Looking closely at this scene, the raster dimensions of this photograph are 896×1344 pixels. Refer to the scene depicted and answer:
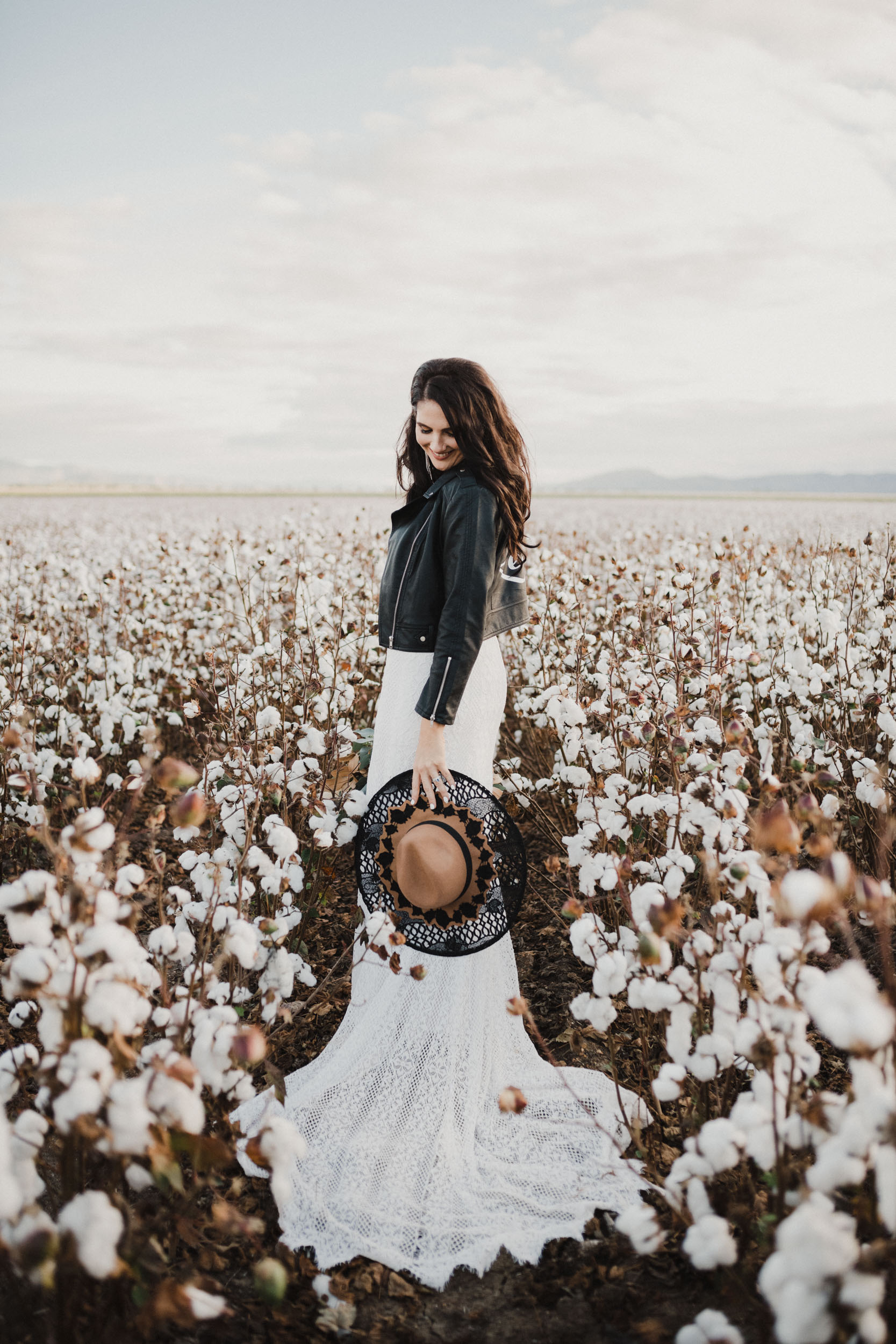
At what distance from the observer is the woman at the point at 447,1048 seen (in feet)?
7.57

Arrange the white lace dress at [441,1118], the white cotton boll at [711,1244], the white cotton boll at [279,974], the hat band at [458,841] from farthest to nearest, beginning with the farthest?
1. the hat band at [458,841]
2. the white cotton boll at [279,974]
3. the white lace dress at [441,1118]
4. the white cotton boll at [711,1244]

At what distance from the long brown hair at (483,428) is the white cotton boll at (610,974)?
4.21 ft

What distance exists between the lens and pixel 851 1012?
1.13 m

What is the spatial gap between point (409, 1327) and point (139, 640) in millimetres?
5445

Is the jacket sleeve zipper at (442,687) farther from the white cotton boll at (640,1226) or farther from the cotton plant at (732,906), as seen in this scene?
the white cotton boll at (640,1226)

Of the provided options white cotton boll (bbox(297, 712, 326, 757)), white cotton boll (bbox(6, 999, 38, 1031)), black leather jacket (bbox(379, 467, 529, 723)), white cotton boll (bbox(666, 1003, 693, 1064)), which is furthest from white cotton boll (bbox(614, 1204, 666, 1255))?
white cotton boll (bbox(297, 712, 326, 757))

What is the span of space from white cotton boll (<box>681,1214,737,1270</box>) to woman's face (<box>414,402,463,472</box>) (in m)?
2.11

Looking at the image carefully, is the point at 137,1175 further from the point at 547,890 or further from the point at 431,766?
the point at 547,890

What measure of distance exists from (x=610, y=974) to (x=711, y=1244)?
0.59 meters

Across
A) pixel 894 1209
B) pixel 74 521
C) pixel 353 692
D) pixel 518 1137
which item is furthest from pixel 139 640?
pixel 74 521

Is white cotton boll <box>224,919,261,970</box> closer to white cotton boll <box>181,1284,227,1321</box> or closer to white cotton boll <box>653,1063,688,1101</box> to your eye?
white cotton boll <box>181,1284,227,1321</box>

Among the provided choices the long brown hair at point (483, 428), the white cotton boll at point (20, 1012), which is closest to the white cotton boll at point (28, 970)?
the white cotton boll at point (20, 1012)

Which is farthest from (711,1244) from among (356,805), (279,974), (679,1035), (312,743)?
(312,743)

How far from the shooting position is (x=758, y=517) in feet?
89.2
